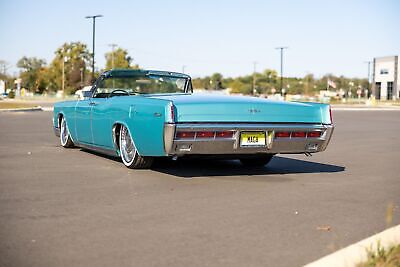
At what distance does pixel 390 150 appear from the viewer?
11.2 meters

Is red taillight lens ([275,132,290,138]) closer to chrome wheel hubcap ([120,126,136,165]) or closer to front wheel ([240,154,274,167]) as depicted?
front wheel ([240,154,274,167])

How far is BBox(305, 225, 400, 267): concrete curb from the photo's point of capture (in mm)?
3318

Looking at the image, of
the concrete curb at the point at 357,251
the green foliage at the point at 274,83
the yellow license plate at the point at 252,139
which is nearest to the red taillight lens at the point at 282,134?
the yellow license plate at the point at 252,139

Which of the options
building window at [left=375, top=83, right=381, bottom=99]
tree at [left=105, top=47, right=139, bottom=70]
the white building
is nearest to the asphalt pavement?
tree at [left=105, top=47, right=139, bottom=70]

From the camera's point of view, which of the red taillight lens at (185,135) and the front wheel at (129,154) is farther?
the front wheel at (129,154)

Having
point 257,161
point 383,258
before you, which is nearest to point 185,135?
point 257,161

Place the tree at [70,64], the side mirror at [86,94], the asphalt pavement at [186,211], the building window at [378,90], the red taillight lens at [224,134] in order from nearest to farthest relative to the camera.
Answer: the asphalt pavement at [186,211] < the red taillight lens at [224,134] < the side mirror at [86,94] < the tree at [70,64] < the building window at [378,90]

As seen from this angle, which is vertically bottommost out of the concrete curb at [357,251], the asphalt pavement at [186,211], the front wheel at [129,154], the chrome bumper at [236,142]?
the asphalt pavement at [186,211]

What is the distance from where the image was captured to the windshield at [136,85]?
8680mm

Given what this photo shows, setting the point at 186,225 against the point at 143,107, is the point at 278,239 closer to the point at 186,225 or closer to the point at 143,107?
the point at 186,225

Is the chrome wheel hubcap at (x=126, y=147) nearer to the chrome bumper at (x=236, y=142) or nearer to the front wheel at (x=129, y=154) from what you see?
the front wheel at (x=129, y=154)

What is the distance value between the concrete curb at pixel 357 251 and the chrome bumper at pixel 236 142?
2.80 m

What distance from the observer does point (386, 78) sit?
9788cm

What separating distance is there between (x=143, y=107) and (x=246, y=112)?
1.19m
